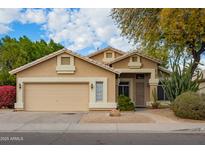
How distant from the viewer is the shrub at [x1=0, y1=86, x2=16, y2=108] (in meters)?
23.3

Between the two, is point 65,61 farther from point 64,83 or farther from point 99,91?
point 99,91

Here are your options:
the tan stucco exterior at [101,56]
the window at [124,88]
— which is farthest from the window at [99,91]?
the tan stucco exterior at [101,56]

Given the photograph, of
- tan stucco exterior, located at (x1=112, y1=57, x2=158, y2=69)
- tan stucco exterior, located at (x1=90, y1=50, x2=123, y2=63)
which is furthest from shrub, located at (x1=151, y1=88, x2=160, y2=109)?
tan stucco exterior, located at (x1=90, y1=50, x2=123, y2=63)

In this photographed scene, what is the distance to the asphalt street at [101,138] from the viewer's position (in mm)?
10234

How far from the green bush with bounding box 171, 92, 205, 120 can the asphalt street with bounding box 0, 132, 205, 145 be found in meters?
3.98

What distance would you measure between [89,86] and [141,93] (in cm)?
617

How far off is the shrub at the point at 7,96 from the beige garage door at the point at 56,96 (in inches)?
72.0

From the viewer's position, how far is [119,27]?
25891 millimetres

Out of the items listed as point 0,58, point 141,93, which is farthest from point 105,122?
point 0,58

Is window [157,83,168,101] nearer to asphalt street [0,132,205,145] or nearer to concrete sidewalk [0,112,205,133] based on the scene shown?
concrete sidewalk [0,112,205,133]

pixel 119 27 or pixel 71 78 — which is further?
pixel 119 27

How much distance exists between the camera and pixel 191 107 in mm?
16500

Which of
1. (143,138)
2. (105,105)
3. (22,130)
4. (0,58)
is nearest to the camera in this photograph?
(143,138)

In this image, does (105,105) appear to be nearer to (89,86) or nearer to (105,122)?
(89,86)
